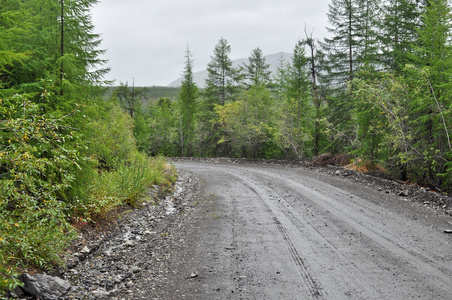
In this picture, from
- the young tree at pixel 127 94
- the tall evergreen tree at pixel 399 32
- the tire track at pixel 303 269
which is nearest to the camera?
the tire track at pixel 303 269

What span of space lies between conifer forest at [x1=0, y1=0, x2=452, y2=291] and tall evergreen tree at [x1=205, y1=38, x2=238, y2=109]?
5826 mm

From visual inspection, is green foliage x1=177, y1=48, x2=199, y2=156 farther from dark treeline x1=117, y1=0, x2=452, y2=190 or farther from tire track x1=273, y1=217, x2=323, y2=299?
tire track x1=273, y1=217, x2=323, y2=299

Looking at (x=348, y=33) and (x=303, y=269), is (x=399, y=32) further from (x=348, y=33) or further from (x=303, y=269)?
(x=303, y=269)

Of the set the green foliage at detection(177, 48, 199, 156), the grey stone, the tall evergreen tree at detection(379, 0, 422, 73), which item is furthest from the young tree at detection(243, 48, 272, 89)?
the grey stone

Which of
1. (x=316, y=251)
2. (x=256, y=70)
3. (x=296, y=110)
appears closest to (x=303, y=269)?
(x=316, y=251)

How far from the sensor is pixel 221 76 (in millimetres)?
34875

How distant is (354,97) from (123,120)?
43.0 ft

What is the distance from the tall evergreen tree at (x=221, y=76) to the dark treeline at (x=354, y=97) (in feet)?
→ 0.40

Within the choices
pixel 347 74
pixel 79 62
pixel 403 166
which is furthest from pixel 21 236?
pixel 347 74

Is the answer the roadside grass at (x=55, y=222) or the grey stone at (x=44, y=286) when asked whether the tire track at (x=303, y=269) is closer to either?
the grey stone at (x=44, y=286)

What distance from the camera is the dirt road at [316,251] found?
430 centimetres

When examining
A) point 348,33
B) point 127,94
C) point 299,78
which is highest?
point 348,33

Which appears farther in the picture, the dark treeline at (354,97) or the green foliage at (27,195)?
the dark treeline at (354,97)

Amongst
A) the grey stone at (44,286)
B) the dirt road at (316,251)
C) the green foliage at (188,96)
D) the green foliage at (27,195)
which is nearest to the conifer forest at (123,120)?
the green foliage at (27,195)
